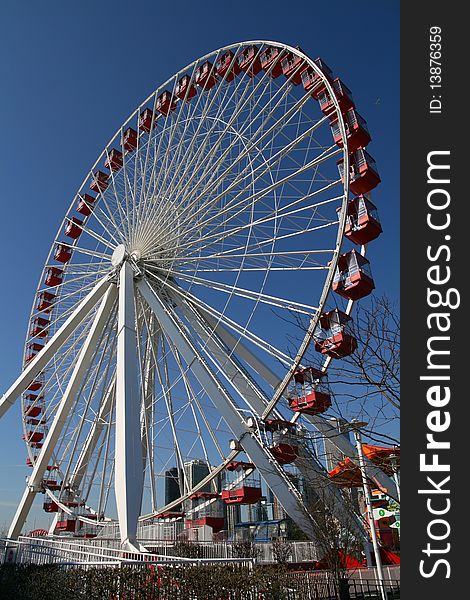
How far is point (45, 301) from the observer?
30.7 m

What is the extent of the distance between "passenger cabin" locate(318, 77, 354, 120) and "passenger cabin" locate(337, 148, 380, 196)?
1.78 m

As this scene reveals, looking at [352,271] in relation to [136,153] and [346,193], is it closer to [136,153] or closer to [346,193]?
[346,193]

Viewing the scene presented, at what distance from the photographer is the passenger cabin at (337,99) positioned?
18.4 m

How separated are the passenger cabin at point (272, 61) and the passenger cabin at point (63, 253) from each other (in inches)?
605

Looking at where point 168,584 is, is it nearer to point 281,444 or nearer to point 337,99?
point 281,444

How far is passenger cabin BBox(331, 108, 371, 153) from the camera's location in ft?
58.6

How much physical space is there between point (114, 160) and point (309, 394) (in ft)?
62.4

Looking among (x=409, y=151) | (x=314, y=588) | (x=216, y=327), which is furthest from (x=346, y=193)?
(x=409, y=151)

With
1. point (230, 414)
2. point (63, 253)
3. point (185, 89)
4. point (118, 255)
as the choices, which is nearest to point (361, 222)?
point (230, 414)

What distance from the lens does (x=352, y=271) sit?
1661cm

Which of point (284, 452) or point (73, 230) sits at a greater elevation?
point (73, 230)

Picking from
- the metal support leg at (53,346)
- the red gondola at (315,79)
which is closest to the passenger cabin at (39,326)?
the metal support leg at (53,346)

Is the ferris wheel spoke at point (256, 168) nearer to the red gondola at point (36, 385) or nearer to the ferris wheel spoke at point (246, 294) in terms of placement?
the ferris wheel spoke at point (246, 294)

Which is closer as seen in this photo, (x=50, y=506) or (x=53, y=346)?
(x=53, y=346)
